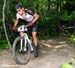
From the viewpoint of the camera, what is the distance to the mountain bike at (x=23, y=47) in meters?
8.30

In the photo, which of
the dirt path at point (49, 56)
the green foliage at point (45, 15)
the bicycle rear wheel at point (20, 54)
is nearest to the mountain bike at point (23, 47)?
the bicycle rear wheel at point (20, 54)

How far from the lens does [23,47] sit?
8.48 m

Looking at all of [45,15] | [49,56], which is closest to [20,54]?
[49,56]

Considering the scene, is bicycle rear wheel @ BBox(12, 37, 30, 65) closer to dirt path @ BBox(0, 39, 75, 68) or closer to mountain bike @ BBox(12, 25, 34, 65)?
mountain bike @ BBox(12, 25, 34, 65)

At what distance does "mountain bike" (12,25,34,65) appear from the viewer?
27.2ft

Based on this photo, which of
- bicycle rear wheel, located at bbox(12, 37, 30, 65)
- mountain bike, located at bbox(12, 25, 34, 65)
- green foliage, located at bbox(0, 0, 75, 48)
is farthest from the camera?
green foliage, located at bbox(0, 0, 75, 48)

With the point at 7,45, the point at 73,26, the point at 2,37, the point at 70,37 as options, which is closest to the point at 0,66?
Answer: the point at 7,45

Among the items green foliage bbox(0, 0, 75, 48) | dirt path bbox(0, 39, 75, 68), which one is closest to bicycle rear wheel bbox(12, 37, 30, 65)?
dirt path bbox(0, 39, 75, 68)

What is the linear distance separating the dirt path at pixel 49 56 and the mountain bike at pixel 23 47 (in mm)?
185

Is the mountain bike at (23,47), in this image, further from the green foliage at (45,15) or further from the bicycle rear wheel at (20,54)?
the green foliage at (45,15)

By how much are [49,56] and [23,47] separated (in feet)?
3.00

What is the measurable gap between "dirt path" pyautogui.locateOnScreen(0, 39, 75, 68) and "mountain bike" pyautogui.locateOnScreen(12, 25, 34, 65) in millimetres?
185

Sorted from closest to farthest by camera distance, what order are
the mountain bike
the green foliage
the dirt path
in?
the dirt path, the mountain bike, the green foliage

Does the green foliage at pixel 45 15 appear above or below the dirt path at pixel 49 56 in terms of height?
above
